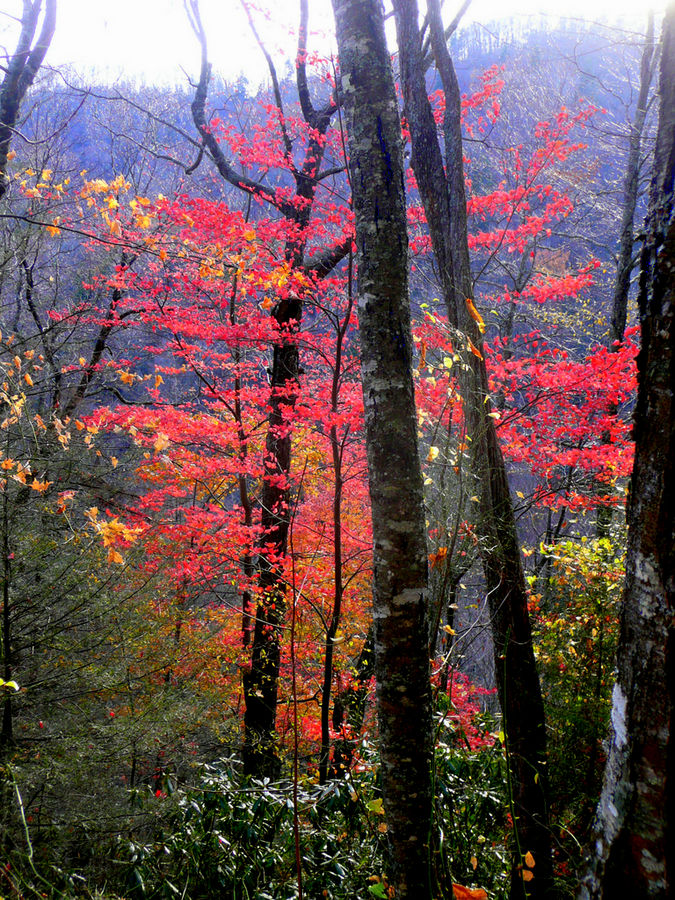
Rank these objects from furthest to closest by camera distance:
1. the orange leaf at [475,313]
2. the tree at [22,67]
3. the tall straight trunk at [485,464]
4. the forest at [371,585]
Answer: the tree at [22,67] → the tall straight trunk at [485,464] → the orange leaf at [475,313] → the forest at [371,585]

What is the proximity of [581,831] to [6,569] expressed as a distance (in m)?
4.09

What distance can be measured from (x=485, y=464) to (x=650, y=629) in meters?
2.38

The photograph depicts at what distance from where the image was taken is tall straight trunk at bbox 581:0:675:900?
92 cm

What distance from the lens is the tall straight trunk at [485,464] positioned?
2803 mm

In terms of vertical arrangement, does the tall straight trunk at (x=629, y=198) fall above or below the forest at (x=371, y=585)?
above

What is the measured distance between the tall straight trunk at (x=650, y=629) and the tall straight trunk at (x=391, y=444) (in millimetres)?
819

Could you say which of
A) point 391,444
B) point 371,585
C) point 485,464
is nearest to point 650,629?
point 391,444

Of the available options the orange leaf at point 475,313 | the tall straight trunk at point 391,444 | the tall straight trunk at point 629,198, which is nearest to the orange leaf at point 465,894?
the tall straight trunk at point 391,444

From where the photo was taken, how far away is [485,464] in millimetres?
3324

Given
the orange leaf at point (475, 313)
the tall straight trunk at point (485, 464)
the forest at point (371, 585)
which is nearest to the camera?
the forest at point (371, 585)

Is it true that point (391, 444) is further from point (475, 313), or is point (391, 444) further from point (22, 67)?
point (22, 67)

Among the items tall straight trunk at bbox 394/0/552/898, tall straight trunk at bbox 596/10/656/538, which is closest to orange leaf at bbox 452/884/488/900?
tall straight trunk at bbox 394/0/552/898

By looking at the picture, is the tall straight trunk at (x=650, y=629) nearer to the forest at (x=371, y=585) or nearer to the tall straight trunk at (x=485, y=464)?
the forest at (x=371, y=585)

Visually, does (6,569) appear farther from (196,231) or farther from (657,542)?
(196,231)
